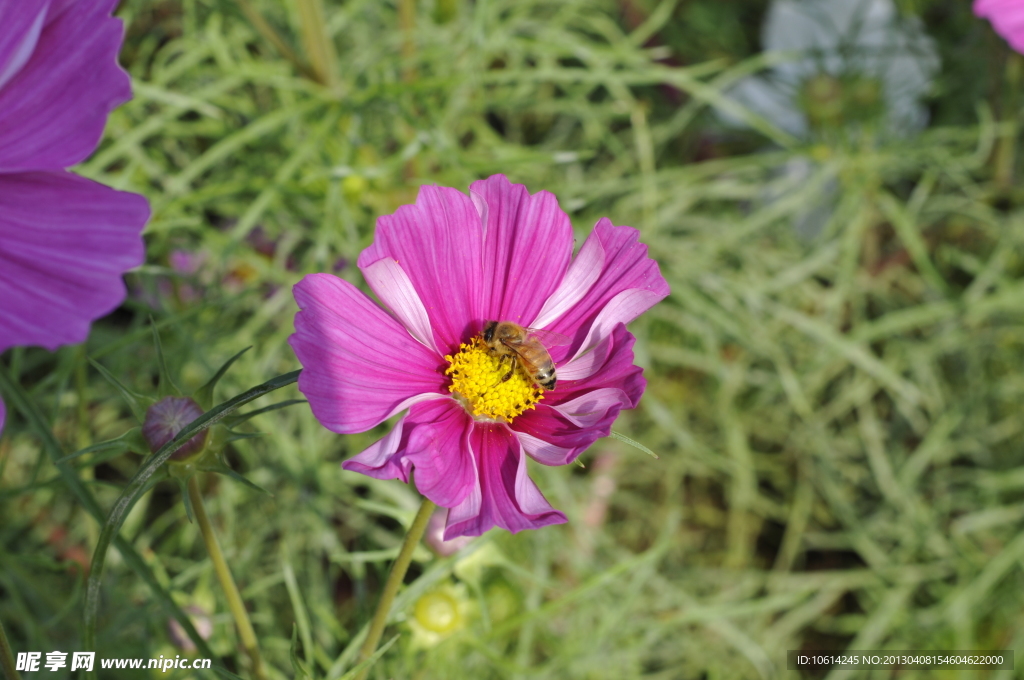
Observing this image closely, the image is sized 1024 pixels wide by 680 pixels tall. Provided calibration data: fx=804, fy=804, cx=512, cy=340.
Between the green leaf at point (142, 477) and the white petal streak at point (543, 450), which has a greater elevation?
the green leaf at point (142, 477)

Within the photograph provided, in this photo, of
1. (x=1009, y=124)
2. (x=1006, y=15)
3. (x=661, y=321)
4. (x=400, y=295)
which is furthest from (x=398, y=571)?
(x=1009, y=124)

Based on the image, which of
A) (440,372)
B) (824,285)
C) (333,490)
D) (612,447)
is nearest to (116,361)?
(333,490)

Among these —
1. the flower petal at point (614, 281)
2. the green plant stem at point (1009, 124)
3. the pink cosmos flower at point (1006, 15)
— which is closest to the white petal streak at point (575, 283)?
the flower petal at point (614, 281)

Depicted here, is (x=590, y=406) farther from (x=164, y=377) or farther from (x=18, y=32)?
(x=18, y=32)

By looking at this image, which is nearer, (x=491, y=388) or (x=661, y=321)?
(x=491, y=388)

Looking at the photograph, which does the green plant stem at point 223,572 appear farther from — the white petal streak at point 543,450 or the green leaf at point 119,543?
the white petal streak at point 543,450

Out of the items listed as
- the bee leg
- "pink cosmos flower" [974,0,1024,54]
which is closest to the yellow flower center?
the bee leg
